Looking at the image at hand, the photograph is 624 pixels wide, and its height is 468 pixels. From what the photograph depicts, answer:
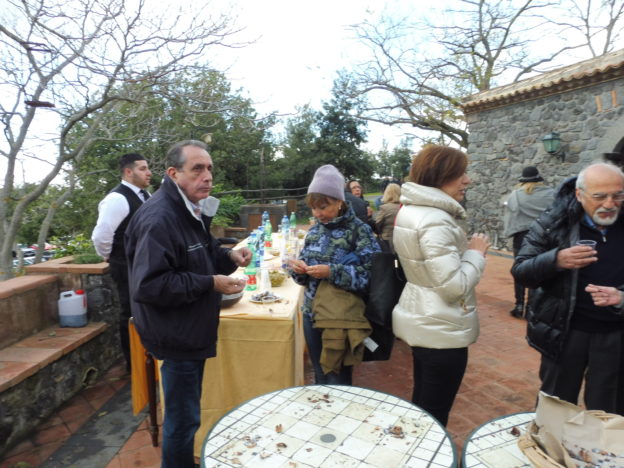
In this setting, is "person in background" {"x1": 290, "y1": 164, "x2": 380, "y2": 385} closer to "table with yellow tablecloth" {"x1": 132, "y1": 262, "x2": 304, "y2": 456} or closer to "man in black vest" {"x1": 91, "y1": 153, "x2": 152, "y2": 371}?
"table with yellow tablecloth" {"x1": 132, "y1": 262, "x2": 304, "y2": 456}

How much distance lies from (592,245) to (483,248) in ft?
1.50

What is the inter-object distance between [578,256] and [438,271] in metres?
0.66

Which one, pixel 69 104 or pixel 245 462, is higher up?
pixel 69 104

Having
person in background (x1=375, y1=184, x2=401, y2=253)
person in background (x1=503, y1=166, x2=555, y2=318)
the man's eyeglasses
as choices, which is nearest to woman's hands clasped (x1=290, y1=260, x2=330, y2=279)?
the man's eyeglasses

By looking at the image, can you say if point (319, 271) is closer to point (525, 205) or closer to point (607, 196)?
point (607, 196)

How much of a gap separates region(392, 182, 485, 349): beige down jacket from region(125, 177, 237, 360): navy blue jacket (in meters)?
0.93

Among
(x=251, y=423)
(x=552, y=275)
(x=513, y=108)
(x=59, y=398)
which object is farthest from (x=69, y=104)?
(x=513, y=108)

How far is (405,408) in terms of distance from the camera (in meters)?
1.59

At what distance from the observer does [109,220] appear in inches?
125

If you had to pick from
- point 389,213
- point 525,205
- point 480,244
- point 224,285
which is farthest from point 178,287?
point 525,205

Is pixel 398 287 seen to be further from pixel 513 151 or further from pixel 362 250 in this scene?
pixel 513 151

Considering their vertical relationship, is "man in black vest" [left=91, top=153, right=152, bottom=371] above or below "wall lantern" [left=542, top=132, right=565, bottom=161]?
below

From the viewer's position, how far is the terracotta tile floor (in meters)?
2.55

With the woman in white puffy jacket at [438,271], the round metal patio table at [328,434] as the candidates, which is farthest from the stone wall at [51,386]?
the woman in white puffy jacket at [438,271]
